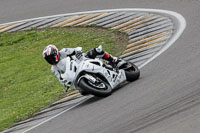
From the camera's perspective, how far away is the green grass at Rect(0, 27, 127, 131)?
40.6 feet

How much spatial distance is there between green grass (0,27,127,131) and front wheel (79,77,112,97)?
206 cm

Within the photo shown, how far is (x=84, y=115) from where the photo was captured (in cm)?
962

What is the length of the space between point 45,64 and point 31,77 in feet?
3.13

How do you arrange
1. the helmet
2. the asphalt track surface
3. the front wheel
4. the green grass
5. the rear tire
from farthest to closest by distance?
the green grass → the rear tire → the helmet → the front wheel → the asphalt track surface

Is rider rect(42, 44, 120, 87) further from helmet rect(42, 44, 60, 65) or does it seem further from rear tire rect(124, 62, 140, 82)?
rear tire rect(124, 62, 140, 82)

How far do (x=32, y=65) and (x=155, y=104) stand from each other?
769cm

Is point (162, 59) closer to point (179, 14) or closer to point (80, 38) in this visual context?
point (179, 14)

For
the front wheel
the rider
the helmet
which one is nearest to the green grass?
the rider

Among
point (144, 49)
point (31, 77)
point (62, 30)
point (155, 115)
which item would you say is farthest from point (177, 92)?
point (62, 30)

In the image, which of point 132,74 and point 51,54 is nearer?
point 51,54

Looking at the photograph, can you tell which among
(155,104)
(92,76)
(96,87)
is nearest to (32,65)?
(92,76)

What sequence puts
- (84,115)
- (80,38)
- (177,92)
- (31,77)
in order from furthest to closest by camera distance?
(80,38) < (31,77) < (84,115) < (177,92)

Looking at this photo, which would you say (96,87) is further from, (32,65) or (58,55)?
(32,65)

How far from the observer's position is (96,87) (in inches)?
404
